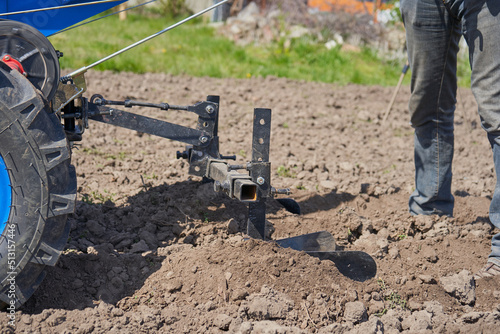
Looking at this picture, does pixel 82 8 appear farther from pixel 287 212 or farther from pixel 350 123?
pixel 350 123

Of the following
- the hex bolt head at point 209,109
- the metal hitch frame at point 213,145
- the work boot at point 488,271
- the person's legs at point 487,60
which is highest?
the person's legs at point 487,60

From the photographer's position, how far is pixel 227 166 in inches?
115

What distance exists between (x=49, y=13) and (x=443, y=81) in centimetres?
245

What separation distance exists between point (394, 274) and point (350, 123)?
12.8 feet

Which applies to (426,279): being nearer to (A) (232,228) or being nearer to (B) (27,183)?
(A) (232,228)

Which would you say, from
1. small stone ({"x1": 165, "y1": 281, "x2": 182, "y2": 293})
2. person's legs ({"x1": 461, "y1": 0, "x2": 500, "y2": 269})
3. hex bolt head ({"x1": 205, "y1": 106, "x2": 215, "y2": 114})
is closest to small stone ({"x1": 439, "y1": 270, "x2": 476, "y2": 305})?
person's legs ({"x1": 461, "y1": 0, "x2": 500, "y2": 269})

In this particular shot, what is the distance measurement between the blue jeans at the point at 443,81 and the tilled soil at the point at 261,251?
28 centimetres

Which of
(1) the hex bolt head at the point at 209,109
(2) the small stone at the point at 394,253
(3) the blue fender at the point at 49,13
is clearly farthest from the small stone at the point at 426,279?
(3) the blue fender at the point at 49,13

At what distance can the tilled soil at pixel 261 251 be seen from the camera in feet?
8.24

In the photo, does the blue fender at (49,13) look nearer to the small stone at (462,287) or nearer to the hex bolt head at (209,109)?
the hex bolt head at (209,109)

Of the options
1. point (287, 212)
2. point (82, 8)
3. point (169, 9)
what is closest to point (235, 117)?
point (287, 212)

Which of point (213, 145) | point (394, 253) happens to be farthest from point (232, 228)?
point (394, 253)

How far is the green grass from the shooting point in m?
8.54

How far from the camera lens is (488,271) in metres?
3.08
